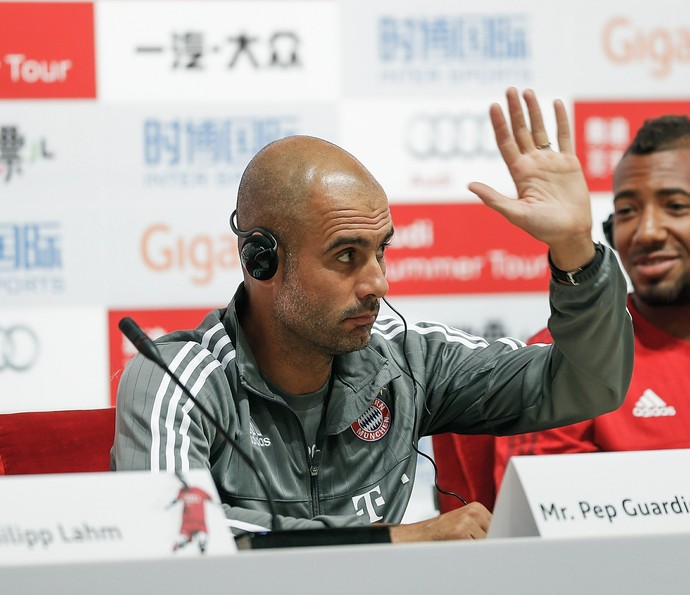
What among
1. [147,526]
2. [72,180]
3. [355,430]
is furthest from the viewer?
[72,180]

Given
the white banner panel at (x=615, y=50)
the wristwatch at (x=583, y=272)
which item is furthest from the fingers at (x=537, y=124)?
the white banner panel at (x=615, y=50)

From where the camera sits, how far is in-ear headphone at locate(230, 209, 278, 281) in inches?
64.6

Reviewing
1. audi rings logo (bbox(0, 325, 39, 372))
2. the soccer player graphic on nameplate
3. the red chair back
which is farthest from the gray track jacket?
audi rings logo (bbox(0, 325, 39, 372))

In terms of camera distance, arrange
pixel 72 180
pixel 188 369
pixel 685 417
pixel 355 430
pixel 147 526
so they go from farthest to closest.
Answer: pixel 72 180, pixel 685 417, pixel 355 430, pixel 188 369, pixel 147 526

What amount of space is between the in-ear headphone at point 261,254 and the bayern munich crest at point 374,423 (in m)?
0.31

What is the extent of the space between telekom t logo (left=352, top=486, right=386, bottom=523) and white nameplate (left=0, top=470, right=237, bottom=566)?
0.68 meters

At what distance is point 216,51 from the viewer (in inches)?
116

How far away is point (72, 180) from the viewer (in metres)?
2.91

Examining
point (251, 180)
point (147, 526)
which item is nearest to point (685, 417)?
point (251, 180)

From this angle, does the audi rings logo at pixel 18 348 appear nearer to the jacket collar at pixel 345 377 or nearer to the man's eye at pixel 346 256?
the jacket collar at pixel 345 377

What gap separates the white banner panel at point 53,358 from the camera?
9.35 ft

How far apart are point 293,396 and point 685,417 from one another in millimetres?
938

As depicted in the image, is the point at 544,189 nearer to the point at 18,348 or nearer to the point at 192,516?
the point at 192,516

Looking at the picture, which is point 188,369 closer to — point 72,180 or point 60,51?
point 72,180
